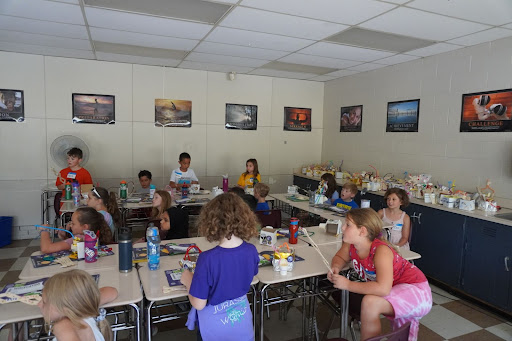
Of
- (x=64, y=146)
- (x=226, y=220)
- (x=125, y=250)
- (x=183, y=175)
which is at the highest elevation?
(x=64, y=146)

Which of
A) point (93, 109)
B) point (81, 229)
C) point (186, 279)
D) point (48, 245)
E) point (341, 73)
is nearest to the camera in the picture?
point (186, 279)

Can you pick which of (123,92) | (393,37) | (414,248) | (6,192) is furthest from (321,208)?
(6,192)

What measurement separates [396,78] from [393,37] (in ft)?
4.70

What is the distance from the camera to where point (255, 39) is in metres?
4.27

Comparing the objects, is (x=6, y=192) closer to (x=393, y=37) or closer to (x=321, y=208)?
(x=321, y=208)

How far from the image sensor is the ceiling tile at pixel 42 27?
3.78 metres

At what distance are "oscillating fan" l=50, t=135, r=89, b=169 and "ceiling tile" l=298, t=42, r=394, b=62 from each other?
354 cm

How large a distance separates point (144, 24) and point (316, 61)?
2.68 metres

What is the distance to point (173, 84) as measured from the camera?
607 centimetres

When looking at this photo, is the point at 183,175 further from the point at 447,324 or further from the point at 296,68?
the point at 447,324

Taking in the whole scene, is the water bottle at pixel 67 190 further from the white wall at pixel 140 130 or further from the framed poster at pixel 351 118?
the framed poster at pixel 351 118

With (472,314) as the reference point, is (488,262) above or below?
above

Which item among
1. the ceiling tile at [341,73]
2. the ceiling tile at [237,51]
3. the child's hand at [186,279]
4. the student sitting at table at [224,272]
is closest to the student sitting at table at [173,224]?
the child's hand at [186,279]

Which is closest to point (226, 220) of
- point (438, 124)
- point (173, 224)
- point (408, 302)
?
point (408, 302)
